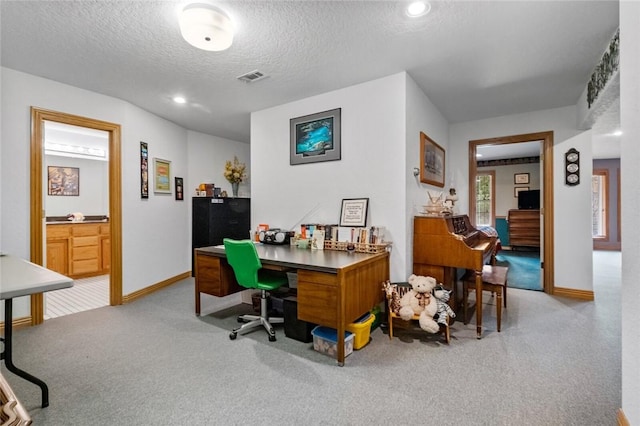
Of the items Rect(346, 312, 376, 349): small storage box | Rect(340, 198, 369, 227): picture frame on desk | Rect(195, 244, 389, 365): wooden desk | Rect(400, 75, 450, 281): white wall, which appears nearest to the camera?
Rect(195, 244, 389, 365): wooden desk

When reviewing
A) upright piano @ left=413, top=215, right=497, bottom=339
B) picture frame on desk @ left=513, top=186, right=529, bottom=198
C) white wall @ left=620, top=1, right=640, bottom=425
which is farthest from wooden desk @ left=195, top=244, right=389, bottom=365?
picture frame on desk @ left=513, top=186, right=529, bottom=198

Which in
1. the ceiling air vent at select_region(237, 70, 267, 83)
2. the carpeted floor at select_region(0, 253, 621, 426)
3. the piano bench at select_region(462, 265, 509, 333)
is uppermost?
the ceiling air vent at select_region(237, 70, 267, 83)

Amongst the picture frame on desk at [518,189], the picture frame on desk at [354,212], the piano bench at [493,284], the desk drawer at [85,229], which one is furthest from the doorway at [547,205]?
the desk drawer at [85,229]

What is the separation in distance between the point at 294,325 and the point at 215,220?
8.46ft

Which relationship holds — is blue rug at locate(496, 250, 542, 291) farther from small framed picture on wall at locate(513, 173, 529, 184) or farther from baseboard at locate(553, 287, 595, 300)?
small framed picture on wall at locate(513, 173, 529, 184)

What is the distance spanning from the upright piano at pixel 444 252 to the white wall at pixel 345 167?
206 mm

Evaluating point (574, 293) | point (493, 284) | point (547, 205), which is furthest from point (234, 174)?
point (574, 293)

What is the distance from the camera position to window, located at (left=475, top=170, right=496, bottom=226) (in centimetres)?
781

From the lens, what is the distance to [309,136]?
11.0 feet

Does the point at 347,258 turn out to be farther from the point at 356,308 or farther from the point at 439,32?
the point at 439,32

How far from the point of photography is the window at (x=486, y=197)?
7812mm

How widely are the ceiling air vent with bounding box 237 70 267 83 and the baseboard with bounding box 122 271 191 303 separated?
9.38 feet

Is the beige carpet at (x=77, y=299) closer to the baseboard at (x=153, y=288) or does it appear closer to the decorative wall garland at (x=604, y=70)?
the baseboard at (x=153, y=288)

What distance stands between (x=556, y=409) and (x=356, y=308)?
1252 millimetres
